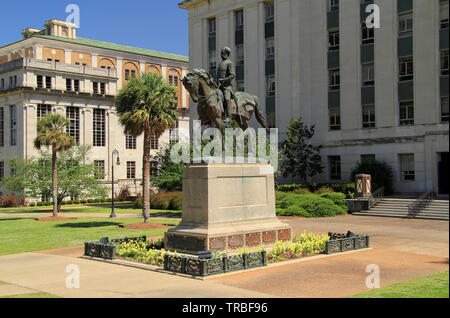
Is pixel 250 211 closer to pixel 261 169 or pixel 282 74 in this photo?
pixel 261 169

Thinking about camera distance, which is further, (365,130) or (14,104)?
(14,104)

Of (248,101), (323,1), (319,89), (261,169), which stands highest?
(323,1)

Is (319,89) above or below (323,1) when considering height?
below

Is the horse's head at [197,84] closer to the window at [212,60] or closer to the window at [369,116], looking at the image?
the window at [369,116]

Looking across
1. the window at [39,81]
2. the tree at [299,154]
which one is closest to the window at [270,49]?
the tree at [299,154]

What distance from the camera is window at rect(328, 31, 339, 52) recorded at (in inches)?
1858

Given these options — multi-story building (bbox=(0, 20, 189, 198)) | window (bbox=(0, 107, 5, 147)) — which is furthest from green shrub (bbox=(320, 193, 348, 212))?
window (bbox=(0, 107, 5, 147))

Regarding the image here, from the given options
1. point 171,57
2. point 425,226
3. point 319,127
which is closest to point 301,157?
point 319,127

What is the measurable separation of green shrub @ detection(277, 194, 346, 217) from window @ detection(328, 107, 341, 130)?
11321 mm

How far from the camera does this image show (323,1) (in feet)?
157

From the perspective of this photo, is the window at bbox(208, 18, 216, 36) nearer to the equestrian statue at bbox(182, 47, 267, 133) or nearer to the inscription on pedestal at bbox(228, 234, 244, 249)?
the equestrian statue at bbox(182, 47, 267, 133)

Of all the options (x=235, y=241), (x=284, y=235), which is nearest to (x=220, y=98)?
(x=235, y=241)

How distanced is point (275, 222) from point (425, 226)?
1303 cm

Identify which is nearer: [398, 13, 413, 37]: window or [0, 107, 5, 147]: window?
[398, 13, 413, 37]: window
